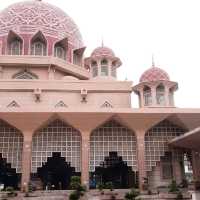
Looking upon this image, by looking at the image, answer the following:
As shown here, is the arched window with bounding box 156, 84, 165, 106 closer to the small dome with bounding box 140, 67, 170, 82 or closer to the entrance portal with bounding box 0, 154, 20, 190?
the small dome with bounding box 140, 67, 170, 82

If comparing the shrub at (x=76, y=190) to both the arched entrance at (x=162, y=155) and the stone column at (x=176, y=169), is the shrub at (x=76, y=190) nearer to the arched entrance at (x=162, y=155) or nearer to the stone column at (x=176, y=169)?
the arched entrance at (x=162, y=155)

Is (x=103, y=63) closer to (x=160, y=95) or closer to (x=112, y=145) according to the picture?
(x=160, y=95)

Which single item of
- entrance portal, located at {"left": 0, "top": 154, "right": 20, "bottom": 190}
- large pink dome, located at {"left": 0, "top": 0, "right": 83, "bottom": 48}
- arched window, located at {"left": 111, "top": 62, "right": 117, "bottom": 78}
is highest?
large pink dome, located at {"left": 0, "top": 0, "right": 83, "bottom": 48}

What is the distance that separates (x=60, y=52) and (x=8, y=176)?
37.2 ft

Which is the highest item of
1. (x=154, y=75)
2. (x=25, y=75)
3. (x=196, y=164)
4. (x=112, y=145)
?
(x=25, y=75)

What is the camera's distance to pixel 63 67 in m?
28.0

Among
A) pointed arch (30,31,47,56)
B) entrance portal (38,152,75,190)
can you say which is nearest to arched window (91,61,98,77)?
pointed arch (30,31,47,56)

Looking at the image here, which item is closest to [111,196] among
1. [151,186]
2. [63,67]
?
[151,186]

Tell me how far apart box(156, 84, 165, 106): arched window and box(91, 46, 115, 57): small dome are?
5.09 meters

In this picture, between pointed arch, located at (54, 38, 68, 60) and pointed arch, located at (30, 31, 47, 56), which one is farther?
pointed arch, located at (54, 38, 68, 60)

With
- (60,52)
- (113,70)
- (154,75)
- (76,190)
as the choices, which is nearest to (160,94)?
(154,75)

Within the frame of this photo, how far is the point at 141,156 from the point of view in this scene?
2183cm

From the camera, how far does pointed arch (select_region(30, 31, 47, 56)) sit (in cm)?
2920

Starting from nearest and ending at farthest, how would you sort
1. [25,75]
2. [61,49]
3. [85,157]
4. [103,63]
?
[85,157], [25,75], [103,63], [61,49]
